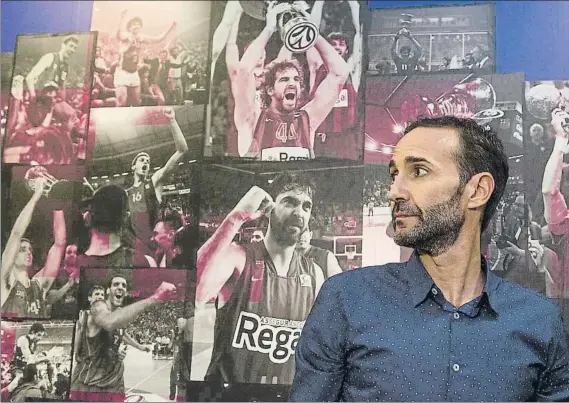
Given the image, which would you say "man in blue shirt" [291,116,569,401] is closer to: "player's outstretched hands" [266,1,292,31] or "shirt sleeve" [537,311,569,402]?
"shirt sleeve" [537,311,569,402]

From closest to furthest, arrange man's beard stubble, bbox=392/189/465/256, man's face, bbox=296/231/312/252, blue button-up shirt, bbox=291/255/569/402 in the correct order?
blue button-up shirt, bbox=291/255/569/402 < man's beard stubble, bbox=392/189/465/256 < man's face, bbox=296/231/312/252

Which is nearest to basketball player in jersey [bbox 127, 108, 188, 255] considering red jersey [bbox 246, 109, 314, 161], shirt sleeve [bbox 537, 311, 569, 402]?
red jersey [bbox 246, 109, 314, 161]

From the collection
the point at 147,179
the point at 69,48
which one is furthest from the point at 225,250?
the point at 69,48

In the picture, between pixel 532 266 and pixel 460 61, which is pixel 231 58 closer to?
pixel 460 61

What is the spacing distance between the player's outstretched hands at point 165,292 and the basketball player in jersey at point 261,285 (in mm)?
72

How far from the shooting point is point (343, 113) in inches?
78.2

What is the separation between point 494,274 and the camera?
1816 mm

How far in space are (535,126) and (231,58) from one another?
87cm

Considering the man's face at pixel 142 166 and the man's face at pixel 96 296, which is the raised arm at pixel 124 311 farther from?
the man's face at pixel 142 166

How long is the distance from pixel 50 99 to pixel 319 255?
935 millimetres

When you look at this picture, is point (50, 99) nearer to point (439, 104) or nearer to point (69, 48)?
point (69, 48)

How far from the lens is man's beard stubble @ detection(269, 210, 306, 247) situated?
196cm

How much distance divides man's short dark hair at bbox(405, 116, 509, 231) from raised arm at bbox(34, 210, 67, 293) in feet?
3.36

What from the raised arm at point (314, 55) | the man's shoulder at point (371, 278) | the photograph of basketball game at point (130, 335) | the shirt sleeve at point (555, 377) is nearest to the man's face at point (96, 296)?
the photograph of basketball game at point (130, 335)
